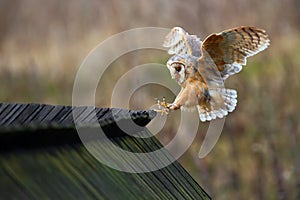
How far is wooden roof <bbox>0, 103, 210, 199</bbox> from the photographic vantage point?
1.71 metres

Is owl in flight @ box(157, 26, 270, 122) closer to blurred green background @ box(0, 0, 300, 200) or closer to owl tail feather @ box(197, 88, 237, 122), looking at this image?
owl tail feather @ box(197, 88, 237, 122)

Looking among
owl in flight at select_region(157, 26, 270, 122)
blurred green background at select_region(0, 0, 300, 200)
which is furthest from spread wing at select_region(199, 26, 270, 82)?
blurred green background at select_region(0, 0, 300, 200)

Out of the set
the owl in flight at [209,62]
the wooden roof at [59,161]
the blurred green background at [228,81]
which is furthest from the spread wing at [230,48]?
the blurred green background at [228,81]

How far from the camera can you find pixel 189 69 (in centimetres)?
360

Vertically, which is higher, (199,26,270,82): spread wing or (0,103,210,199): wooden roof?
(199,26,270,82): spread wing

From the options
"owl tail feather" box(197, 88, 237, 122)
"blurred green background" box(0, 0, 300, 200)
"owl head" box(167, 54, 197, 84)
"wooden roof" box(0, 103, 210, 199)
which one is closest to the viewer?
"wooden roof" box(0, 103, 210, 199)

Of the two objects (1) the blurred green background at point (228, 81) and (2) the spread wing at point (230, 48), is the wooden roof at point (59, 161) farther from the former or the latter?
(1) the blurred green background at point (228, 81)

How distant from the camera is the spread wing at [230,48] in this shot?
3.63 m

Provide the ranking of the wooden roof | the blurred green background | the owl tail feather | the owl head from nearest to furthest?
the wooden roof → the owl head → the owl tail feather → the blurred green background

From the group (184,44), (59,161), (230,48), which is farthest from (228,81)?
(59,161)

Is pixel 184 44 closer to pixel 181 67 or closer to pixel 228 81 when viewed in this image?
pixel 181 67

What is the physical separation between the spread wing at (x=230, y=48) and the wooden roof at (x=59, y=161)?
123 centimetres

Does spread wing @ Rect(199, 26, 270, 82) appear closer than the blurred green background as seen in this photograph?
Yes

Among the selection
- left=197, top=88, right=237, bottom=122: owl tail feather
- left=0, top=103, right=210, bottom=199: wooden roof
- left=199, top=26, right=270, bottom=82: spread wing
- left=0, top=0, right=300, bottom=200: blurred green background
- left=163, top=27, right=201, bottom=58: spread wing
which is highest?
left=0, top=0, right=300, bottom=200: blurred green background
